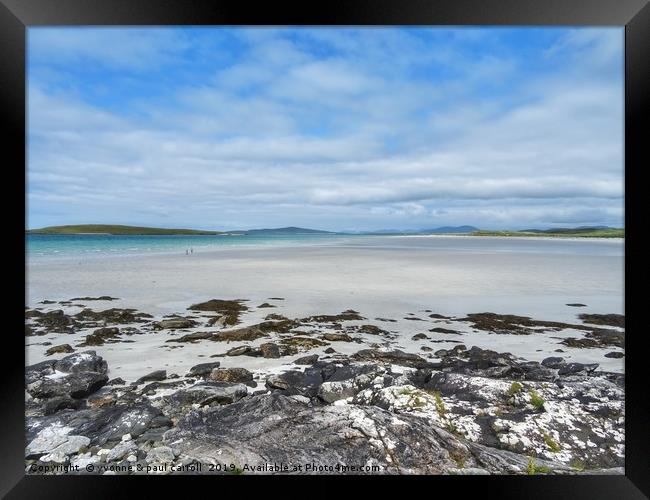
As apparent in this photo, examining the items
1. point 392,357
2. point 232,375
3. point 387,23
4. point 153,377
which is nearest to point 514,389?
point 392,357

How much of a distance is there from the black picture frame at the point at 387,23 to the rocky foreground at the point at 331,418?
270mm

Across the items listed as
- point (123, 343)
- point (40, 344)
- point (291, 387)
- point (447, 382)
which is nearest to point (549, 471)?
point (447, 382)

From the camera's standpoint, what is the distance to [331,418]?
2.77 metres

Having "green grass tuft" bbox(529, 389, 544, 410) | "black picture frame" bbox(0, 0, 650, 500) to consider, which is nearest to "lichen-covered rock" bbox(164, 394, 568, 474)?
"black picture frame" bbox(0, 0, 650, 500)

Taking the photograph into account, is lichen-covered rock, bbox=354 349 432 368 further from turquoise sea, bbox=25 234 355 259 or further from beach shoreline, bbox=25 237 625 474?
turquoise sea, bbox=25 234 355 259

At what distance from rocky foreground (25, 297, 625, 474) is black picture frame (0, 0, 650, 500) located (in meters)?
0.27

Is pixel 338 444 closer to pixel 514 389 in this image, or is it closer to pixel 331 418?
pixel 331 418

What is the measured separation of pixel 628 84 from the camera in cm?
211

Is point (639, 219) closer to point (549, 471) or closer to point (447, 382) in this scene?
point (549, 471)

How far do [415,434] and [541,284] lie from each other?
10592mm

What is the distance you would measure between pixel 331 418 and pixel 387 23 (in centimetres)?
298

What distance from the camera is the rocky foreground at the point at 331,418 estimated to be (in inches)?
98.3

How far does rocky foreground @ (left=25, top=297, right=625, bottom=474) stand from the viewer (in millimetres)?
2498

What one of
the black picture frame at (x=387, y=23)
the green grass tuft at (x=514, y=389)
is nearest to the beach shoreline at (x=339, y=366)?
the green grass tuft at (x=514, y=389)
